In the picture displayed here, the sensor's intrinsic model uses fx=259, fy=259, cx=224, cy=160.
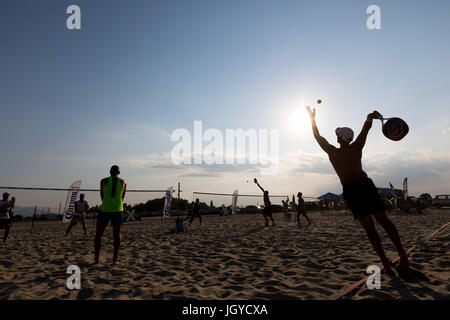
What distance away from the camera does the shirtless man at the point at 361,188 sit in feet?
9.51

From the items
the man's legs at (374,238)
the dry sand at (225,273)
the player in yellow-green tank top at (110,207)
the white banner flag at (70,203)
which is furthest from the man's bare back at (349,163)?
the white banner flag at (70,203)

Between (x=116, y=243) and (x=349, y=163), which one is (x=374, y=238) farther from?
(x=116, y=243)

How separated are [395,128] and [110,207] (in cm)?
446

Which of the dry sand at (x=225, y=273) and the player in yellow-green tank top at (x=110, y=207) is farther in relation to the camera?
the player in yellow-green tank top at (x=110, y=207)

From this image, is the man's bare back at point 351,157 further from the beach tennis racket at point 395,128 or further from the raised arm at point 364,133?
the beach tennis racket at point 395,128

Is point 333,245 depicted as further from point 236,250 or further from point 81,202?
point 81,202

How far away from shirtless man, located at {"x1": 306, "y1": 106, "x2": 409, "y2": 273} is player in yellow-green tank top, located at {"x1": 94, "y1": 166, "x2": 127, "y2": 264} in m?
3.40

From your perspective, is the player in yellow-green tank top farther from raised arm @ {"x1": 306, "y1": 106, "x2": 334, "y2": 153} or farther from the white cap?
the white cap

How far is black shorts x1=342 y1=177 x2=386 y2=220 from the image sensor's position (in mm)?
2938

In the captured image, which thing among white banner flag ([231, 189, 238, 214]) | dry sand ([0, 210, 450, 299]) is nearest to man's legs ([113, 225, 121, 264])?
dry sand ([0, 210, 450, 299])

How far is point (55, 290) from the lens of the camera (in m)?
2.93

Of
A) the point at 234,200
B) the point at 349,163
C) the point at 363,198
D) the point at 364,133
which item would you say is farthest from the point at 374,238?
the point at 234,200

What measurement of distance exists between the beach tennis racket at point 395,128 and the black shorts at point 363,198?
2.62 ft
